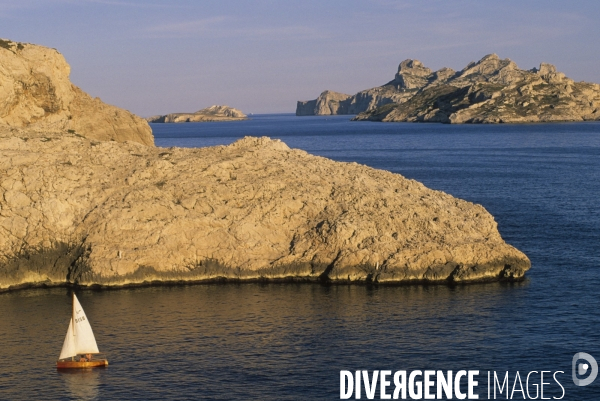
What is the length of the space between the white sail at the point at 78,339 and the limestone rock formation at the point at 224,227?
1551 centimetres

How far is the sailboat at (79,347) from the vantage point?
41281mm

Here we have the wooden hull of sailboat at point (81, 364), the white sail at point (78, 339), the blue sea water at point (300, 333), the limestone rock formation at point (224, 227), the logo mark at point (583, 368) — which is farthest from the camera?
the limestone rock formation at point (224, 227)

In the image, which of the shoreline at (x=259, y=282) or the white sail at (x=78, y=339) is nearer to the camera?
the white sail at (x=78, y=339)

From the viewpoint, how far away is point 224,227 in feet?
197

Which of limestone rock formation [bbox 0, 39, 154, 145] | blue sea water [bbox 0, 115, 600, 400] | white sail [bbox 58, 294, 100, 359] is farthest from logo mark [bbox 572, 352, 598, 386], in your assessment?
limestone rock formation [bbox 0, 39, 154, 145]

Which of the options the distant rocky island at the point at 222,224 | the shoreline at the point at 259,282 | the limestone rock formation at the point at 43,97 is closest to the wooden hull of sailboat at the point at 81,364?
the shoreline at the point at 259,282

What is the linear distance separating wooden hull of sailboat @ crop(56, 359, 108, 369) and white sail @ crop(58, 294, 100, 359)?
404 mm

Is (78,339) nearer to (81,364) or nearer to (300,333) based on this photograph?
(81,364)

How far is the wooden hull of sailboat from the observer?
4106 centimetres

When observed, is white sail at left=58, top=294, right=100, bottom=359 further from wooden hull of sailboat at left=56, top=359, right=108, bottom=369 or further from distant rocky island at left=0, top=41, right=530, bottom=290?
distant rocky island at left=0, top=41, right=530, bottom=290

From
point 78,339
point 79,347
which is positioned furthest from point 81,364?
point 78,339

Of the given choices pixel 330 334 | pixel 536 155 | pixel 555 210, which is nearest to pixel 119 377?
pixel 330 334

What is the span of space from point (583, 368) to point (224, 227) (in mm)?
29164

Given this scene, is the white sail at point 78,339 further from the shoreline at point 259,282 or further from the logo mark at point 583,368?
the logo mark at point 583,368
